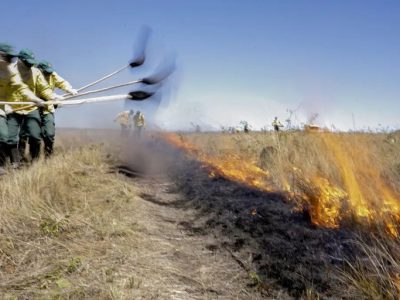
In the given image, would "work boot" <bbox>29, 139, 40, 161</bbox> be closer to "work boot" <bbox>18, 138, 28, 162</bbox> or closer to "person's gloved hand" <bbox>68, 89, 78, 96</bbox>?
"work boot" <bbox>18, 138, 28, 162</bbox>

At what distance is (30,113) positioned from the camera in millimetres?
8078

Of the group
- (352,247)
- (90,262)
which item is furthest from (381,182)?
(90,262)

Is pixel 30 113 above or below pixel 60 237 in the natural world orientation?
above

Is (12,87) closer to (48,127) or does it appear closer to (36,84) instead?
(36,84)

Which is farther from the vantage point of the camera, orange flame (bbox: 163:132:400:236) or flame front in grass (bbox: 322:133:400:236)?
orange flame (bbox: 163:132:400:236)

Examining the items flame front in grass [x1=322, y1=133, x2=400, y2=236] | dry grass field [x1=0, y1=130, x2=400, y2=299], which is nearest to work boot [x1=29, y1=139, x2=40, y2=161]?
dry grass field [x1=0, y1=130, x2=400, y2=299]

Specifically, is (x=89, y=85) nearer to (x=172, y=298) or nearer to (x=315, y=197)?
(x=315, y=197)

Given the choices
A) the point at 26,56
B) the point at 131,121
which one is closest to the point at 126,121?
the point at 131,121

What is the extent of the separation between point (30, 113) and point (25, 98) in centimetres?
51

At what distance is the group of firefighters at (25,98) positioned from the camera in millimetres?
7539

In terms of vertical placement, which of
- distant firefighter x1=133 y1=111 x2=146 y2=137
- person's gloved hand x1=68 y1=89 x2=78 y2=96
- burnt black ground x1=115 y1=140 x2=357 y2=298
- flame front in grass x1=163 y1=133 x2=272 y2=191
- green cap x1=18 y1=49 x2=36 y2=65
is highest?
green cap x1=18 y1=49 x2=36 y2=65

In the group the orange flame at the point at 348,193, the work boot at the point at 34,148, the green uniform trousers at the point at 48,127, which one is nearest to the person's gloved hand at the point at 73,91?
the green uniform trousers at the point at 48,127

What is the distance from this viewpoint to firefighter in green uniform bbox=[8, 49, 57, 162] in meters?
7.83

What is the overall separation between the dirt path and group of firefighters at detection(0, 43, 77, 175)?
3.26 meters
